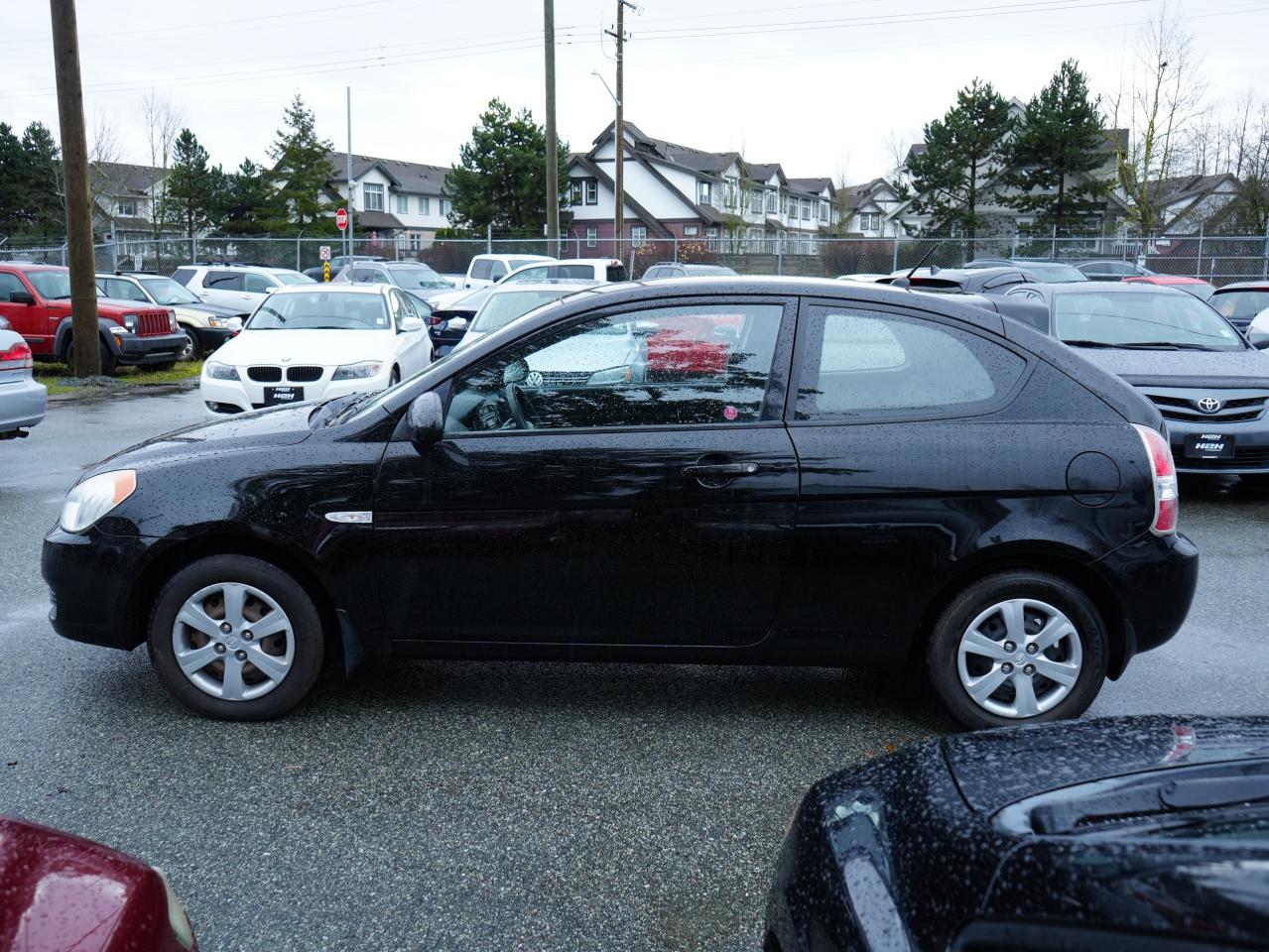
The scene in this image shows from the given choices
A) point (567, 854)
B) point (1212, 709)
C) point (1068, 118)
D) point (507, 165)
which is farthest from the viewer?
point (507, 165)

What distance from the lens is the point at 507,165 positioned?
57500 mm

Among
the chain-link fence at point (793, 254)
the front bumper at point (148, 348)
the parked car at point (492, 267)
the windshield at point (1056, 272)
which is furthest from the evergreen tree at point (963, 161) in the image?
the front bumper at point (148, 348)

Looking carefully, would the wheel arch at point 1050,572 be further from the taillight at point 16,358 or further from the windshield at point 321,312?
the windshield at point 321,312

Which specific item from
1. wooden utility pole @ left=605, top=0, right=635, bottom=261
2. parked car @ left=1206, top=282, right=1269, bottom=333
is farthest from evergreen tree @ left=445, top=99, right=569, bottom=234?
parked car @ left=1206, top=282, right=1269, bottom=333

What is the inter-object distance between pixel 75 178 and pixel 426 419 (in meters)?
14.1

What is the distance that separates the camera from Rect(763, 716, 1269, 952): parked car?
147 centimetres

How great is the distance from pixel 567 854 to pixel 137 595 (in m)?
2.10

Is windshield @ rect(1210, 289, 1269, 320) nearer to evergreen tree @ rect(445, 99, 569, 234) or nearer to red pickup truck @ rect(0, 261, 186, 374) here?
red pickup truck @ rect(0, 261, 186, 374)

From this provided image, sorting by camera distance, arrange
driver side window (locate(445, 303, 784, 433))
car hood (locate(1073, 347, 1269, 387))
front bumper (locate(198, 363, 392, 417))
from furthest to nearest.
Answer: front bumper (locate(198, 363, 392, 417)) → car hood (locate(1073, 347, 1269, 387)) → driver side window (locate(445, 303, 784, 433))

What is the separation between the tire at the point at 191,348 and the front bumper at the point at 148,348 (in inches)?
22.5

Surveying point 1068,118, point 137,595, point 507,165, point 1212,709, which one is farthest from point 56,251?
point 1068,118

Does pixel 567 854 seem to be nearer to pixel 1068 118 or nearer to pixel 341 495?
pixel 341 495

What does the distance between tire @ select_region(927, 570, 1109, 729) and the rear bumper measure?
4.7 inches

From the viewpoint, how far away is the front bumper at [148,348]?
17219 mm
